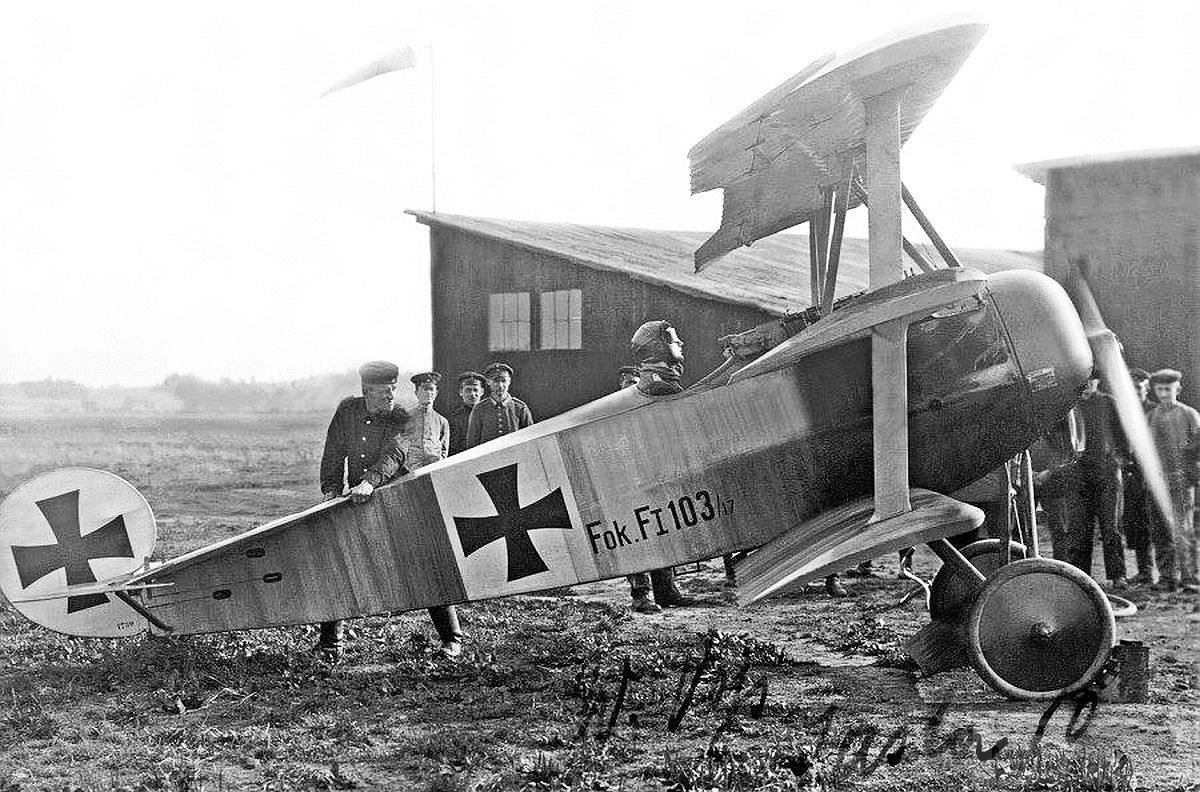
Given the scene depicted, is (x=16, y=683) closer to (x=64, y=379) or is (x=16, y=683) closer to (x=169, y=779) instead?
(x=169, y=779)

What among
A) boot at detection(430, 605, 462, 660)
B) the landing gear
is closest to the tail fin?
boot at detection(430, 605, 462, 660)

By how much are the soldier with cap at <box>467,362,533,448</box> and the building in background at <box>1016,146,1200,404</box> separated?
6.34 meters

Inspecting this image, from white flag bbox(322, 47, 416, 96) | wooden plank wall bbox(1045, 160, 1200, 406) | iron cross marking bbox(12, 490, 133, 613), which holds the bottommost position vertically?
iron cross marking bbox(12, 490, 133, 613)

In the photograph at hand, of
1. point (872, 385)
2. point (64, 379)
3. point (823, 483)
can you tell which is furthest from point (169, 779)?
point (64, 379)

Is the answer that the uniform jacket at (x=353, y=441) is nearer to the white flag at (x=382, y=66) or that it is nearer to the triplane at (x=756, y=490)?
the triplane at (x=756, y=490)

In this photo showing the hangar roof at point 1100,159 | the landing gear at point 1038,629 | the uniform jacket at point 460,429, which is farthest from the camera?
the hangar roof at point 1100,159

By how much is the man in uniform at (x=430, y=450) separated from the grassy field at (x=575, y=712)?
172mm

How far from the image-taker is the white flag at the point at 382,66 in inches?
361

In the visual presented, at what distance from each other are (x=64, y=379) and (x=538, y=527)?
600 inches

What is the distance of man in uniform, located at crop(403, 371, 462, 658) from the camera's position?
591cm

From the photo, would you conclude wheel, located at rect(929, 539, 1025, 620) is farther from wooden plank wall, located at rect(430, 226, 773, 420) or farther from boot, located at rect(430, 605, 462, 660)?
wooden plank wall, located at rect(430, 226, 773, 420)

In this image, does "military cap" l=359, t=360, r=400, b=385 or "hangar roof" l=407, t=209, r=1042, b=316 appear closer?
"military cap" l=359, t=360, r=400, b=385

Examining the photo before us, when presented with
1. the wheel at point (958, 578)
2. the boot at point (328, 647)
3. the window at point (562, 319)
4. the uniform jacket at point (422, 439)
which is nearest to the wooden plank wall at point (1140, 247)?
the window at point (562, 319)

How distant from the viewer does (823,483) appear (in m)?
5.02
